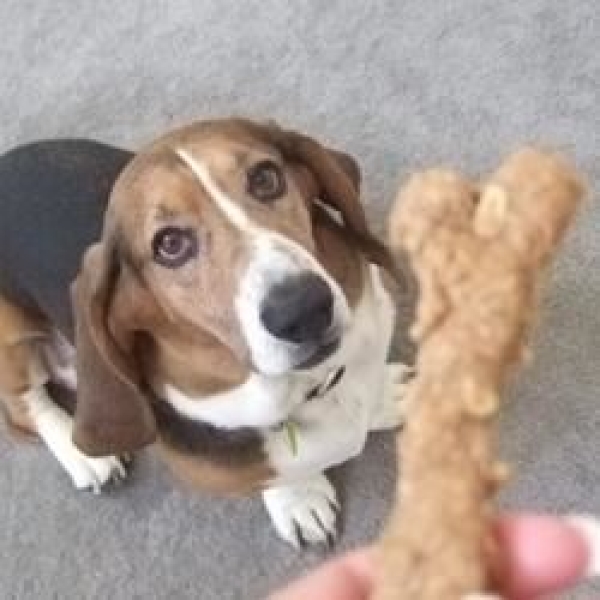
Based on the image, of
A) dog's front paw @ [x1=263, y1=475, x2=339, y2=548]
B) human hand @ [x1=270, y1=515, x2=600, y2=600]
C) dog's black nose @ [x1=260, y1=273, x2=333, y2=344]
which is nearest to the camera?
human hand @ [x1=270, y1=515, x2=600, y2=600]

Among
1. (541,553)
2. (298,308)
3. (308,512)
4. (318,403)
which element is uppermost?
(541,553)

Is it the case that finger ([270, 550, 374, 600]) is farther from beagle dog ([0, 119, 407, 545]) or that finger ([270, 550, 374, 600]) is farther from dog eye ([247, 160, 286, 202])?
dog eye ([247, 160, 286, 202])

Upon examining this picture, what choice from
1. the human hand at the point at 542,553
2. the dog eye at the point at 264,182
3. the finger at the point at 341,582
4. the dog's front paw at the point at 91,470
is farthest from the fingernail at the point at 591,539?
the dog's front paw at the point at 91,470

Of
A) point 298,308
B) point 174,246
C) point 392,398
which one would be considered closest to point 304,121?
point 392,398

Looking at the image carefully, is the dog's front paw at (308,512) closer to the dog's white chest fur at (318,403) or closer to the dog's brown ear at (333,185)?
the dog's white chest fur at (318,403)

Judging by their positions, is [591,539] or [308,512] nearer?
[591,539]

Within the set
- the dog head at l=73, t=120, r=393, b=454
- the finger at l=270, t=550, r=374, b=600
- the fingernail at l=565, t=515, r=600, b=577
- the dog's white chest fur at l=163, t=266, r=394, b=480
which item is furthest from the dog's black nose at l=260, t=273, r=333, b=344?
the fingernail at l=565, t=515, r=600, b=577

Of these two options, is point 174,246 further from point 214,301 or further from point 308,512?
point 308,512
